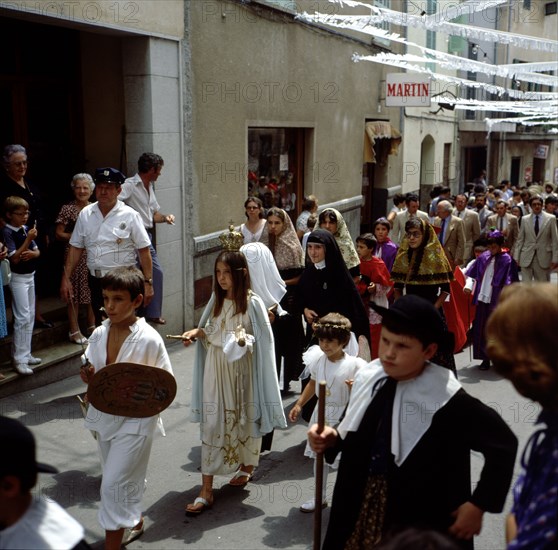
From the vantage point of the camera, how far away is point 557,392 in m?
2.25

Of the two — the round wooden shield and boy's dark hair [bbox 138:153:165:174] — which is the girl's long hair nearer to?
the round wooden shield

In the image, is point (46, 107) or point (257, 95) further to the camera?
point (257, 95)

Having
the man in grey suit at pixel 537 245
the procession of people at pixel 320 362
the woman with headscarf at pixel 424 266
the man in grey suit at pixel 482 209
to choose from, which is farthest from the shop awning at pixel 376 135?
the woman with headscarf at pixel 424 266

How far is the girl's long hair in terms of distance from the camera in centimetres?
527

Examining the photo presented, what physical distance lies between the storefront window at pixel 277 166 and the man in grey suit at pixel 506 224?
3.71 meters

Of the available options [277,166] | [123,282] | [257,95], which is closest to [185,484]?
[123,282]

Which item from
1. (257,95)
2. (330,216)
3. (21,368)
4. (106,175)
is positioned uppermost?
(257,95)

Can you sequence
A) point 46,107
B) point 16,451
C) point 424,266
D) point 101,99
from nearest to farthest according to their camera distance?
point 16,451 → point 424,266 → point 46,107 → point 101,99

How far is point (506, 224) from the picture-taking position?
14078 mm

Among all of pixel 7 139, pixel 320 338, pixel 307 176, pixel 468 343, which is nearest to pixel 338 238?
pixel 320 338

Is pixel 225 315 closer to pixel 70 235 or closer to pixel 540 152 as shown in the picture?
pixel 70 235

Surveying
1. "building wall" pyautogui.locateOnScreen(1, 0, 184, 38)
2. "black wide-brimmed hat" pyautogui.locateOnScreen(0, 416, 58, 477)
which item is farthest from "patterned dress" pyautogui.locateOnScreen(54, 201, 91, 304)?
"black wide-brimmed hat" pyautogui.locateOnScreen(0, 416, 58, 477)

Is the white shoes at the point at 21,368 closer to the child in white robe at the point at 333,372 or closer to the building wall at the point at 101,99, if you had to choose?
the child in white robe at the point at 333,372

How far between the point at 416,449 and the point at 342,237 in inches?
189
